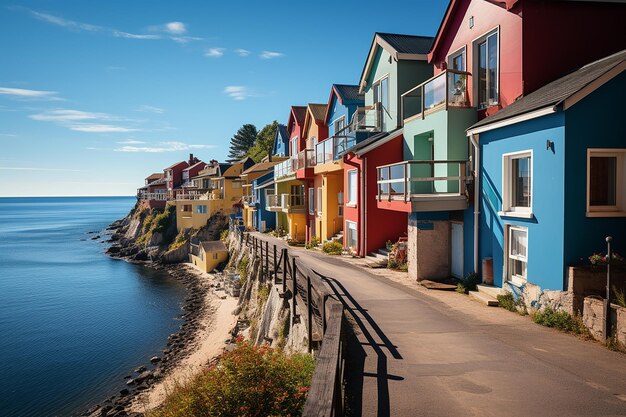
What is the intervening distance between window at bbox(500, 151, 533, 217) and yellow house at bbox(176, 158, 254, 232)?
52.5 metres

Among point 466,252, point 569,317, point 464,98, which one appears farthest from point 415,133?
point 569,317

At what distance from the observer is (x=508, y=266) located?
13.0 meters

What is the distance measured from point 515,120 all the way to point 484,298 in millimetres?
5590

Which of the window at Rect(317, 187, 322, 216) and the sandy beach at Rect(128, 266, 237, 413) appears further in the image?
the window at Rect(317, 187, 322, 216)

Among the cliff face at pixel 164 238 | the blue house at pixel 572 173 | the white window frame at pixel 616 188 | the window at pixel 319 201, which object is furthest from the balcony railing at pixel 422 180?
the cliff face at pixel 164 238

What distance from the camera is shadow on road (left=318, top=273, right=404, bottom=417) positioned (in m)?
6.73

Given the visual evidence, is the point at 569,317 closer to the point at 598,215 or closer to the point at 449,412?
the point at 598,215

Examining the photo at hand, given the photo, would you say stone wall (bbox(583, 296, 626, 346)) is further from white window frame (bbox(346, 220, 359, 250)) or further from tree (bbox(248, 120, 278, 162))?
tree (bbox(248, 120, 278, 162))

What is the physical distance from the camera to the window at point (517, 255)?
12.3m

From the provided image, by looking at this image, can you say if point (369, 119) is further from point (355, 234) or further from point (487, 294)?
point (487, 294)

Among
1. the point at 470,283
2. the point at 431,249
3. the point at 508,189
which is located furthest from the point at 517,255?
the point at 431,249

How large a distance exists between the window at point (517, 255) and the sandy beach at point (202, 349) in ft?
39.9

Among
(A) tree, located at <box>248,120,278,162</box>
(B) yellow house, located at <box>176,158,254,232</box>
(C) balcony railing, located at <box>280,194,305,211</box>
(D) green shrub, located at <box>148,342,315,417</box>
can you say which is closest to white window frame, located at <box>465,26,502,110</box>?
(D) green shrub, located at <box>148,342,315,417</box>

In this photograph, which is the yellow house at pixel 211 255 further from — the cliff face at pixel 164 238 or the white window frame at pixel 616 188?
the white window frame at pixel 616 188
